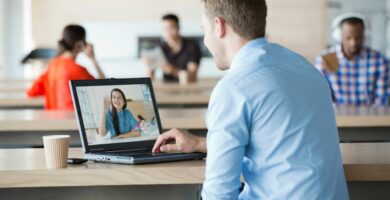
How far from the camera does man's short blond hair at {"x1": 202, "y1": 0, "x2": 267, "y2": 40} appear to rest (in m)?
1.68

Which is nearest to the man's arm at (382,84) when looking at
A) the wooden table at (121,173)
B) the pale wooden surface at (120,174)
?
the wooden table at (121,173)

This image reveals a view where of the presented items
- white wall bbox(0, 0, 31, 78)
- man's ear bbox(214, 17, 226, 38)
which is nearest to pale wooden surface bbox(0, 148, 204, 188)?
man's ear bbox(214, 17, 226, 38)

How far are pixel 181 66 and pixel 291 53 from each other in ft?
17.0

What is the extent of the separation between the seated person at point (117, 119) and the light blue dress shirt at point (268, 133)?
20.2 inches

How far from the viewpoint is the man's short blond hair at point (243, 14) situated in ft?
5.52

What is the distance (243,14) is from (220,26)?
61 millimetres

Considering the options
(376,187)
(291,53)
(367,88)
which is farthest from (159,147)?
(367,88)

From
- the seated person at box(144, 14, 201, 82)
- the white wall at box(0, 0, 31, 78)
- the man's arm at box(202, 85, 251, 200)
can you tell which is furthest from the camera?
the white wall at box(0, 0, 31, 78)

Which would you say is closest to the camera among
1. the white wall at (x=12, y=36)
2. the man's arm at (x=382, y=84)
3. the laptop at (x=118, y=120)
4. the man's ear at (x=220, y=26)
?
the man's ear at (x=220, y=26)

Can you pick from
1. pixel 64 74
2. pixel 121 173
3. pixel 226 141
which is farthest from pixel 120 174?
pixel 64 74

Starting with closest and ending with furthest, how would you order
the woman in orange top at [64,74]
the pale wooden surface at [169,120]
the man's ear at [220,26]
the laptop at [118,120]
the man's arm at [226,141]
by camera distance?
the man's arm at [226,141]
the man's ear at [220,26]
the laptop at [118,120]
the pale wooden surface at [169,120]
the woman in orange top at [64,74]

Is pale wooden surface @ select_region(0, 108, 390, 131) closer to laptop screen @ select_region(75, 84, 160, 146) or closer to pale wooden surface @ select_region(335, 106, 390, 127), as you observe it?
pale wooden surface @ select_region(335, 106, 390, 127)

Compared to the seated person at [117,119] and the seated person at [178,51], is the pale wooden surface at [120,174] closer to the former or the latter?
the seated person at [117,119]

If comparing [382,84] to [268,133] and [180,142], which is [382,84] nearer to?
[180,142]
